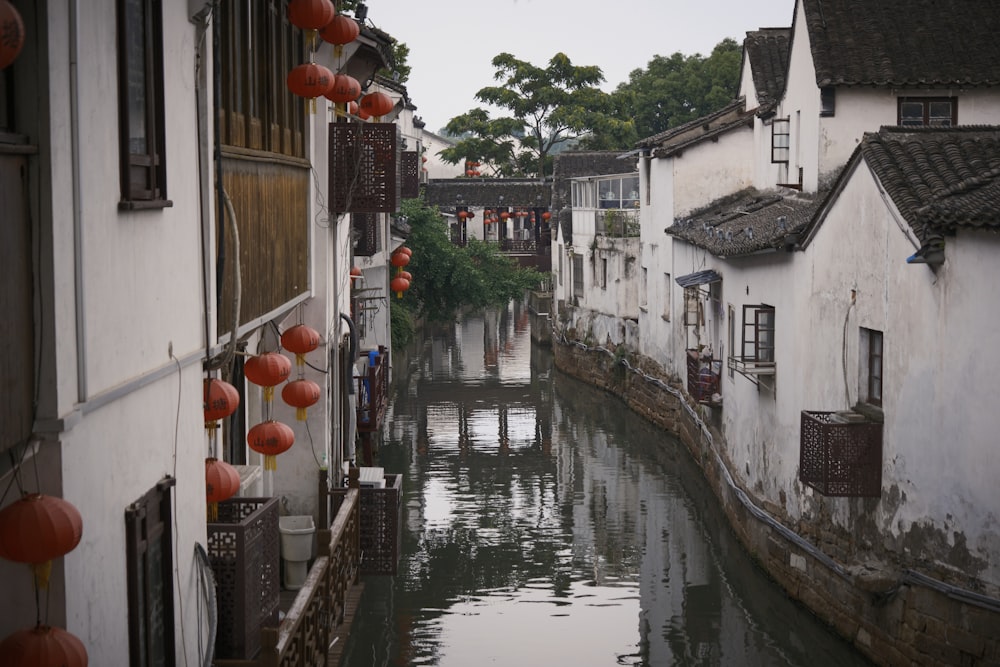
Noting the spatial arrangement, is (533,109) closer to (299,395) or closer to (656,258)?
(656,258)

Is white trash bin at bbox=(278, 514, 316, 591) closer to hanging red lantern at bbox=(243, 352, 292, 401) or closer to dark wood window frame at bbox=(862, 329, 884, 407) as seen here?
hanging red lantern at bbox=(243, 352, 292, 401)

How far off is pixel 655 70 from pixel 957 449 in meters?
57.2

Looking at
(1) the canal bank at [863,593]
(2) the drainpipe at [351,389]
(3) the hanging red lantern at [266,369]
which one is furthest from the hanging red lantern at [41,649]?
(2) the drainpipe at [351,389]

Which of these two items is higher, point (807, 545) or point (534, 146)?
point (534, 146)

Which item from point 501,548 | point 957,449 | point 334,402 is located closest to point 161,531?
point 957,449

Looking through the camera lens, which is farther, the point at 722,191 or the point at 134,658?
the point at 722,191

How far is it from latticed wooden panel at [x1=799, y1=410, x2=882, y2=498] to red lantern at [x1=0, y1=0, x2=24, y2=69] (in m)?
11.8

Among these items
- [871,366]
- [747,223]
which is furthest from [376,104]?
[747,223]

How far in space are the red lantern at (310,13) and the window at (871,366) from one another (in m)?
7.35

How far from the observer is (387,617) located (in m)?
17.8

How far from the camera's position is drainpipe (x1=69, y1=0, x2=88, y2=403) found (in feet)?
20.0

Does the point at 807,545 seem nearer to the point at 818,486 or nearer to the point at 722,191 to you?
the point at 818,486

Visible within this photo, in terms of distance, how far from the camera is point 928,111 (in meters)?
23.7

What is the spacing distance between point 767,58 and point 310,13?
21.5 m
